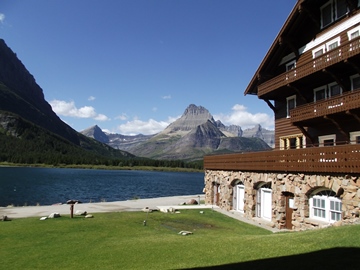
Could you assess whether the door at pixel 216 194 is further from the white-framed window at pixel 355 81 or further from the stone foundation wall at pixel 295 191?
the white-framed window at pixel 355 81

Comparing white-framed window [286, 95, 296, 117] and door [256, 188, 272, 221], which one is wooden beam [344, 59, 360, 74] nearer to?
white-framed window [286, 95, 296, 117]

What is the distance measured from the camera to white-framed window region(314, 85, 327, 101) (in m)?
26.7

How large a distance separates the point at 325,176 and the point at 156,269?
12045mm

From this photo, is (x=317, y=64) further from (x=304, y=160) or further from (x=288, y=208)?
(x=288, y=208)

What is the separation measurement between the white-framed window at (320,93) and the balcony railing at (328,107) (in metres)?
2.00

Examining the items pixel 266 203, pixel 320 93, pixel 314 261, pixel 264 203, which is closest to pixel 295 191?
pixel 266 203

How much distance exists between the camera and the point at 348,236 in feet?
40.4

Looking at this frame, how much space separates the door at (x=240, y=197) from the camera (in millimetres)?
30511

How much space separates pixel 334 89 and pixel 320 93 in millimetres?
1527

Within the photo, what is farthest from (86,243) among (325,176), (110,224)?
(325,176)

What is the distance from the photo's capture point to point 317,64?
24.4 metres

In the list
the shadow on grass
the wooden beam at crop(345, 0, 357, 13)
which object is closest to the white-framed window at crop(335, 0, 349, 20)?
the wooden beam at crop(345, 0, 357, 13)

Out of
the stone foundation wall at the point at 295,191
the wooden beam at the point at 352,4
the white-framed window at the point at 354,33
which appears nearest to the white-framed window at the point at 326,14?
the wooden beam at the point at 352,4

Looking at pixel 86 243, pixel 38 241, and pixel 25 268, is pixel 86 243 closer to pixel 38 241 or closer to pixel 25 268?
pixel 38 241
